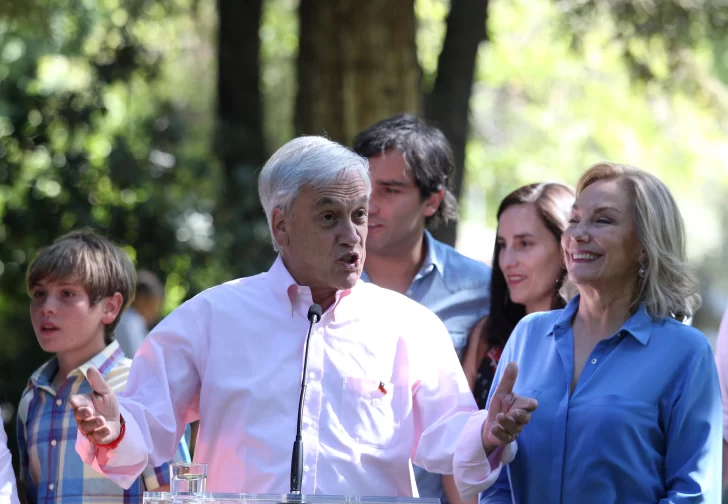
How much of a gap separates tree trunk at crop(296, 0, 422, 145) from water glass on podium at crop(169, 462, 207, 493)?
5.19m

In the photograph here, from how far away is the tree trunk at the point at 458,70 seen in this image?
979cm

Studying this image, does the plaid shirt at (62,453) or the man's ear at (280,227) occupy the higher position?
the man's ear at (280,227)

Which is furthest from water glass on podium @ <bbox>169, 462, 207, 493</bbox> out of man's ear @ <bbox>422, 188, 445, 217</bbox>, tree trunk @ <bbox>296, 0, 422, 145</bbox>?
tree trunk @ <bbox>296, 0, 422, 145</bbox>

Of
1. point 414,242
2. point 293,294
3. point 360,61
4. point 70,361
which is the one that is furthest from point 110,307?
point 360,61

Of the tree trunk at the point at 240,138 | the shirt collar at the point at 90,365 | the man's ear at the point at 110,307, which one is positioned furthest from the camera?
the tree trunk at the point at 240,138

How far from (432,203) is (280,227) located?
4.93ft

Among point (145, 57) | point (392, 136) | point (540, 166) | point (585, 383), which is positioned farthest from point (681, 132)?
point (585, 383)

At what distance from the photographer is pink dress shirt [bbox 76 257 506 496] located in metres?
3.55

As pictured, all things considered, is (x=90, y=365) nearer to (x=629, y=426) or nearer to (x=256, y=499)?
(x=256, y=499)

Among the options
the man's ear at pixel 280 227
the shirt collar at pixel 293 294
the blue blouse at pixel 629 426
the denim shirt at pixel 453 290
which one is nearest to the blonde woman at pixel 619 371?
the blue blouse at pixel 629 426

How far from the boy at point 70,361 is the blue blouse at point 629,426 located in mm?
1419

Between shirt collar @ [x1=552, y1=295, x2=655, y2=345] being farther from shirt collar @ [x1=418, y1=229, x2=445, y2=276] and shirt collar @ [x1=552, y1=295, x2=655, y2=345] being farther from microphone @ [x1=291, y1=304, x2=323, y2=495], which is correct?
shirt collar @ [x1=418, y1=229, x2=445, y2=276]

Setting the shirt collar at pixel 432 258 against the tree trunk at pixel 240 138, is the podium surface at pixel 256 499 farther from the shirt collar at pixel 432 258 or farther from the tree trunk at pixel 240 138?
the tree trunk at pixel 240 138

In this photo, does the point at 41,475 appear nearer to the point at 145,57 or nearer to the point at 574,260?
the point at 574,260
